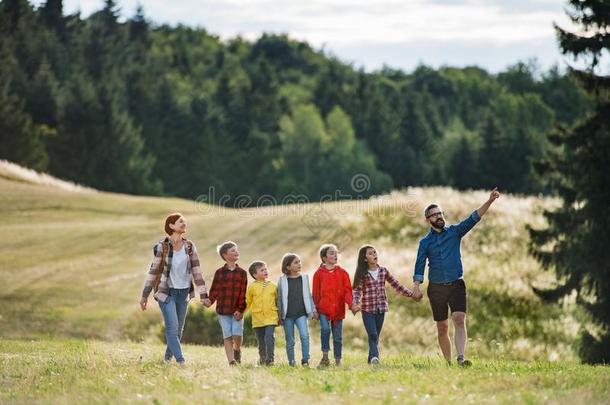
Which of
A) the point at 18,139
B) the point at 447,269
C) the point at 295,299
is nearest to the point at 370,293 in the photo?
the point at 295,299

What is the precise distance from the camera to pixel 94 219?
50.5m

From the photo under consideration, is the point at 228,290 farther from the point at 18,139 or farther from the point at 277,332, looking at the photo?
the point at 18,139

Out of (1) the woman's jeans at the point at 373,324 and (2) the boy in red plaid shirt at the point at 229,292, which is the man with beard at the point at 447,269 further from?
(2) the boy in red plaid shirt at the point at 229,292

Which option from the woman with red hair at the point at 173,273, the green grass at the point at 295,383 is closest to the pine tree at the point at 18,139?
the green grass at the point at 295,383

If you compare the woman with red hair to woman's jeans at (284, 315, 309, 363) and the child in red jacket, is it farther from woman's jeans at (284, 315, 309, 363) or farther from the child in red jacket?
the child in red jacket

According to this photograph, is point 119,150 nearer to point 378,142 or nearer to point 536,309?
point 378,142

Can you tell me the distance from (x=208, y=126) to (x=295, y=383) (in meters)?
98.9

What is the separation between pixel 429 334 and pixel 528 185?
7034cm

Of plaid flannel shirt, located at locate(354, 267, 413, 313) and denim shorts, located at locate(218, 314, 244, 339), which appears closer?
plaid flannel shirt, located at locate(354, 267, 413, 313)

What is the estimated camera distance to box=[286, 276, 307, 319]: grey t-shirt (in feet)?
51.8

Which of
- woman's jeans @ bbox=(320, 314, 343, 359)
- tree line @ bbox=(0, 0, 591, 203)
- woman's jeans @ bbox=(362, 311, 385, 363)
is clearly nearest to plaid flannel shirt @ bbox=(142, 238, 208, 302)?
woman's jeans @ bbox=(320, 314, 343, 359)

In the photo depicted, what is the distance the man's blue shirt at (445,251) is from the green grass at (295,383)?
1369 mm

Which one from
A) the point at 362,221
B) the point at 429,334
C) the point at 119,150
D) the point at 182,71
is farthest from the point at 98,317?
the point at 182,71

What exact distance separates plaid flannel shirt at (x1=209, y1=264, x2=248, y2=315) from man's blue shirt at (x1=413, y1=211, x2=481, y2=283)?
283 centimetres
